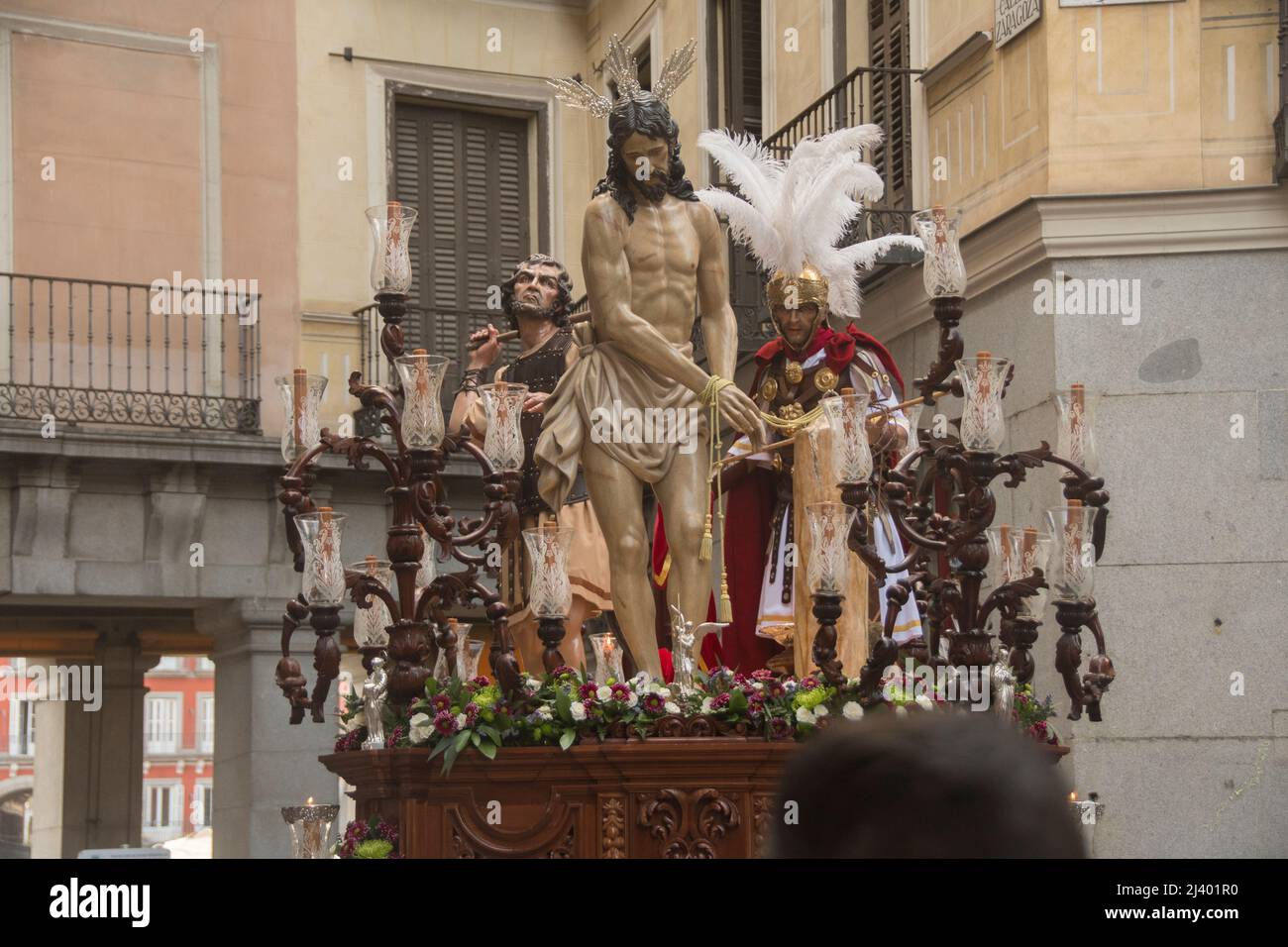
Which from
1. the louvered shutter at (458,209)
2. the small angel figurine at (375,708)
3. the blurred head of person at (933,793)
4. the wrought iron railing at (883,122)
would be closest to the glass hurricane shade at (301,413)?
the small angel figurine at (375,708)

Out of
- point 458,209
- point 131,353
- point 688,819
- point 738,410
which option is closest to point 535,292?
point 738,410

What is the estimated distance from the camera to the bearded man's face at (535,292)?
27.2ft

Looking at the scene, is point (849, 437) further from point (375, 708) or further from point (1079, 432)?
point (375, 708)

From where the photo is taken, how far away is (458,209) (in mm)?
17984

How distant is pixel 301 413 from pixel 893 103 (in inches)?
277

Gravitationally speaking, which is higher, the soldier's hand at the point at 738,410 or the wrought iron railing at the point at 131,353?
the wrought iron railing at the point at 131,353

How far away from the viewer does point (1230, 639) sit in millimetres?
10188

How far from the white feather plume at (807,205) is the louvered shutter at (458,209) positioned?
9547mm

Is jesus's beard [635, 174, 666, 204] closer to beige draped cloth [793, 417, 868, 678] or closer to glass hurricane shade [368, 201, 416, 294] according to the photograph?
glass hurricane shade [368, 201, 416, 294]

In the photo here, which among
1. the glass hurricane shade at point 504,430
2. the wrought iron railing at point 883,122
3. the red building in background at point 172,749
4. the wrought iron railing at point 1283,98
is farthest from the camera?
the red building in background at point 172,749

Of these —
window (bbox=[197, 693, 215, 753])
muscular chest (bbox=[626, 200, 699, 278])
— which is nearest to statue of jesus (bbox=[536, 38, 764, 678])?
muscular chest (bbox=[626, 200, 699, 278])

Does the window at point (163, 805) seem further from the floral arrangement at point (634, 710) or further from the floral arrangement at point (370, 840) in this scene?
the floral arrangement at point (634, 710)

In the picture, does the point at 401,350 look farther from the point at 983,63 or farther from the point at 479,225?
the point at 479,225

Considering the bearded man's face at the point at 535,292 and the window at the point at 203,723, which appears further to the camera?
the window at the point at 203,723
